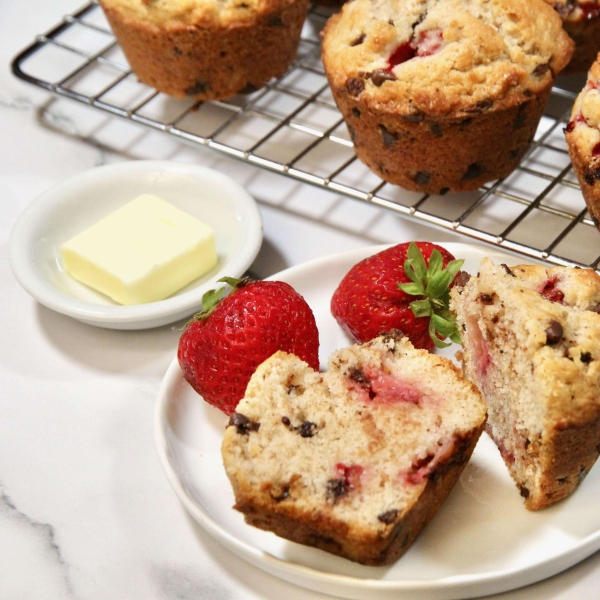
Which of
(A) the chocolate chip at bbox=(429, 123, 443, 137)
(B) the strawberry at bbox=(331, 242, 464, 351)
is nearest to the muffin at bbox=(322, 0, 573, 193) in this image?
(A) the chocolate chip at bbox=(429, 123, 443, 137)

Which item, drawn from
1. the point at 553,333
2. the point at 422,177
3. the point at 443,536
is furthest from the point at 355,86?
the point at 443,536

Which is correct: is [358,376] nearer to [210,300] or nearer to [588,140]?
[210,300]

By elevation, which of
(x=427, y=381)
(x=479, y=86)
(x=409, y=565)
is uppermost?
(x=479, y=86)

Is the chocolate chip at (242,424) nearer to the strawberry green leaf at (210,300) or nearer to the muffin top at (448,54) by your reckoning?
the strawberry green leaf at (210,300)

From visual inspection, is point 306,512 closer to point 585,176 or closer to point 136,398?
point 136,398

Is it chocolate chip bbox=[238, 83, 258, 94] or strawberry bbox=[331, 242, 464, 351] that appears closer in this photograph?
strawberry bbox=[331, 242, 464, 351]

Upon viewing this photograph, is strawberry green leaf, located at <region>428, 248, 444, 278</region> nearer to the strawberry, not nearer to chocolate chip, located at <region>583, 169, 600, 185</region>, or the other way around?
the strawberry

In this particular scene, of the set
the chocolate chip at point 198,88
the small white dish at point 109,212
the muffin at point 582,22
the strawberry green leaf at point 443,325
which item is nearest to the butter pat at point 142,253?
the small white dish at point 109,212

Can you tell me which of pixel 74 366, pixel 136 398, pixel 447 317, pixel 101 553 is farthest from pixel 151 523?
pixel 447 317
